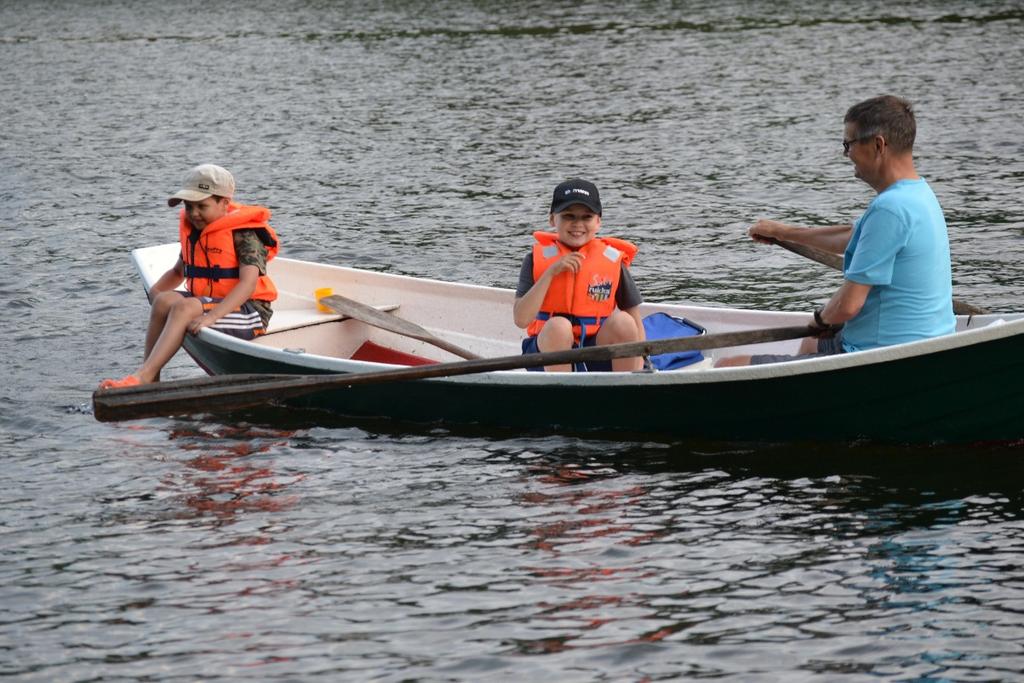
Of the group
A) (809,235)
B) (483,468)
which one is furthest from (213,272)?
(809,235)

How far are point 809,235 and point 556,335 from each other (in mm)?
1249

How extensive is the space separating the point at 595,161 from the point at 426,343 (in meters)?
7.73

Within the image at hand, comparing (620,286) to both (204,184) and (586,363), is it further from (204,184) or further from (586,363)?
(204,184)

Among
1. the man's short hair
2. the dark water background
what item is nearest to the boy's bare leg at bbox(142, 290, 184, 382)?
the dark water background

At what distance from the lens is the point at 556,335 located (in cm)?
700

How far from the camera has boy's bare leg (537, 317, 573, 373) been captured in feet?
22.9

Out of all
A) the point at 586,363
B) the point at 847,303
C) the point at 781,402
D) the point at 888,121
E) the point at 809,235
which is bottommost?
the point at 781,402

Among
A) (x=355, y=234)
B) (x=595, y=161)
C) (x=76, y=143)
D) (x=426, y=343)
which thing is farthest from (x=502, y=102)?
(x=426, y=343)

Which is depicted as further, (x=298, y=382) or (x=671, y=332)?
(x=671, y=332)

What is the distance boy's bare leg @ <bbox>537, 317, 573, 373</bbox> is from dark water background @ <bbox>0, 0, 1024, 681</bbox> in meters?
0.45

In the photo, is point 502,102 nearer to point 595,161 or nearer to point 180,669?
point 595,161

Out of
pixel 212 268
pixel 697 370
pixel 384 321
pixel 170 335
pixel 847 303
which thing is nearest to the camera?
pixel 847 303

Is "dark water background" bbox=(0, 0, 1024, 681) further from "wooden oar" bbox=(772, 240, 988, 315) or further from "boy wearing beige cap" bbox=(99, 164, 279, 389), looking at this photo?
"wooden oar" bbox=(772, 240, 988, 315)

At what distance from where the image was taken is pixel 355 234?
13.0 metres
